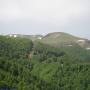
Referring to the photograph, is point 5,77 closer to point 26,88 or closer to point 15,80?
point 15,80

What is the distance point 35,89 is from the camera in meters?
185

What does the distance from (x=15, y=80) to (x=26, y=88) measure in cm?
2499

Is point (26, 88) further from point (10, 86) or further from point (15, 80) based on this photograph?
point (15, 80)

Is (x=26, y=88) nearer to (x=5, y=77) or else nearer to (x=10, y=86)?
(x=10, y=86)

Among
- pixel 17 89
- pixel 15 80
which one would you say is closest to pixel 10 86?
pixel 17 89

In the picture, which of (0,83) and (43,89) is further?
(43,89)

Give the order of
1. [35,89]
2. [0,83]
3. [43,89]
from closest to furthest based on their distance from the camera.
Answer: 1. [0,83]
2. [35,89]
3. [43,89]

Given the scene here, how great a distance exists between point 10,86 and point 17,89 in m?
6.15

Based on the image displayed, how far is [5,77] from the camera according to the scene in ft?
627

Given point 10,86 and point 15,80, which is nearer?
point 10,86

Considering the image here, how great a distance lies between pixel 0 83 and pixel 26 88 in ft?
45.8

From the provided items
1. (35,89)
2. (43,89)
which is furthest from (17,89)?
(43,89)

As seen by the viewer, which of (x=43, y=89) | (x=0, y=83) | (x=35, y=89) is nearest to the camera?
(x=0, y=83)

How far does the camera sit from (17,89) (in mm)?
171500
